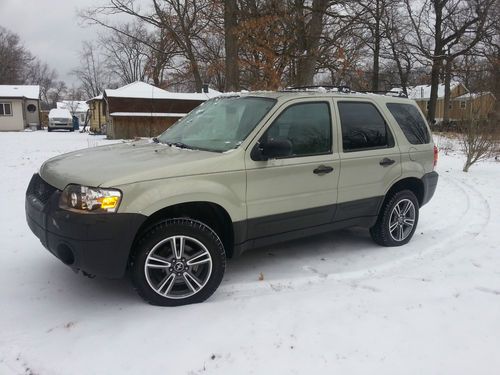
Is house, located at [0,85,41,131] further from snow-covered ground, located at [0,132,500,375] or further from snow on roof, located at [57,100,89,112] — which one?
snow-covered ground, located at [0,132,500,375]

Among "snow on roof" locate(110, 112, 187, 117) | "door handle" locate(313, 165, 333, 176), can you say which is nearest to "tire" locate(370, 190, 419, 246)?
"door handle" locate(313, 165, 333, 176)

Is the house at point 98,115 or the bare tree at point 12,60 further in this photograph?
the bare tree at point 12,60

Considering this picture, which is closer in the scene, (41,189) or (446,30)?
(41,189)

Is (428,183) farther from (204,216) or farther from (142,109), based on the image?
(142,109)

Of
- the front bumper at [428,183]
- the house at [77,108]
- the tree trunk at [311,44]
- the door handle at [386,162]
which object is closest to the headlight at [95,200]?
the door handle at [386,162]

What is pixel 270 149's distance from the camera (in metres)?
3.87

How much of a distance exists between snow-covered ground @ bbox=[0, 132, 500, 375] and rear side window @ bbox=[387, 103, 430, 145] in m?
1.37

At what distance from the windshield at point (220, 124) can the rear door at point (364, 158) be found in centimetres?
97

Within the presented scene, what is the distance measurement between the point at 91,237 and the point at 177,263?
2.42 ft

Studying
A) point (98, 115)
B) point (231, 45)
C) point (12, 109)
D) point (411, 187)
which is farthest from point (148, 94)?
point (411, 187)

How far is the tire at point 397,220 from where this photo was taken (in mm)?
5293

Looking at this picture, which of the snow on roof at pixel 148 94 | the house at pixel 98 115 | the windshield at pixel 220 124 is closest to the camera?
the windshield at pixel 220 124

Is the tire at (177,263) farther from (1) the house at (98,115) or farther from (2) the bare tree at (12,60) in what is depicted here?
(2) the bare tree at (12,60)

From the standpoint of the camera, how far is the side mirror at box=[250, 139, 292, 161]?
384 cm
